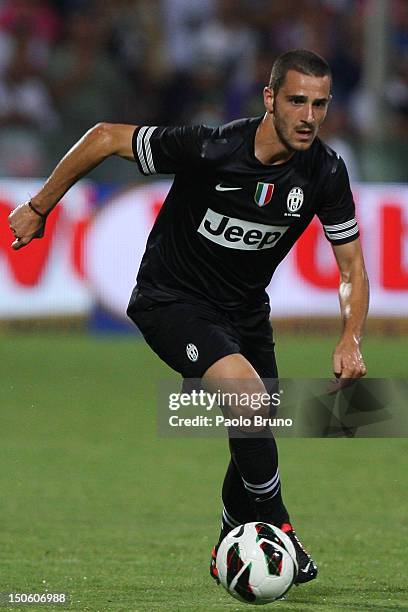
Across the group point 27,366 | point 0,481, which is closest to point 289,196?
point 0,481

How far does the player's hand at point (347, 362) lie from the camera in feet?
17.2

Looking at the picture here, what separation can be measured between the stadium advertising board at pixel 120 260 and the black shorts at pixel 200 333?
26.2 ft

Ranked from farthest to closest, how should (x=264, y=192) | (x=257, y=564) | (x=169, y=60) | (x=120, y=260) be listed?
(x=169, y=60) → (x=120, y=260) → (x=264, y=192) → (x=257, y=564)

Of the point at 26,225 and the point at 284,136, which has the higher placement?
the point at 284,136

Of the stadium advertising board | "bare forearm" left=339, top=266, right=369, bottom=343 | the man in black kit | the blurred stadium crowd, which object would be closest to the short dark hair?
the man in black kit

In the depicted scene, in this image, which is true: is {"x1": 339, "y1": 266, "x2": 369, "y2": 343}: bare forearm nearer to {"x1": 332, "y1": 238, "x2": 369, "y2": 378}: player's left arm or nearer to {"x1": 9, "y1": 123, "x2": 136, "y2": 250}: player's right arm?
{"x1": 332, "y1": 238, "x2": 369, "y2": 378}: player's left arm

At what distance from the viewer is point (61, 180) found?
17.9 ft

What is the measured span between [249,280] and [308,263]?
8.30 metres

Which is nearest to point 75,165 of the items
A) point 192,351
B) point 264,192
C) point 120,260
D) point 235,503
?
point 264,192

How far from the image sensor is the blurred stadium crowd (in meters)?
15.9

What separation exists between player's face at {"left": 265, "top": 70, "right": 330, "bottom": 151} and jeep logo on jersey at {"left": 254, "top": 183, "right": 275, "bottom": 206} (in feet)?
0.72

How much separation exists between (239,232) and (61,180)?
0.73m

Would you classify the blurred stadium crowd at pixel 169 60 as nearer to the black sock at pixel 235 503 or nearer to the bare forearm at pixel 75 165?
the black sock at pixel 235 503

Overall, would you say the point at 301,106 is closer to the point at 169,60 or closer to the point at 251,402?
the point at 251,402
